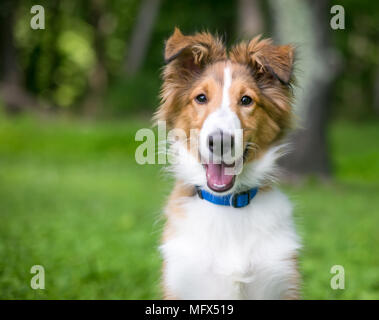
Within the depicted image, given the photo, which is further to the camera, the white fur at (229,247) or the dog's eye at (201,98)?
the dog's eye at (201,98)

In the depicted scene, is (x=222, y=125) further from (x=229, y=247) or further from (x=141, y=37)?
(x=141, y=37)

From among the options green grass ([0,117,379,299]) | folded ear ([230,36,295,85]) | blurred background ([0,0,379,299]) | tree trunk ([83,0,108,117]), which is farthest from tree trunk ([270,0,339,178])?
tree trunk ([83,0,108,117])

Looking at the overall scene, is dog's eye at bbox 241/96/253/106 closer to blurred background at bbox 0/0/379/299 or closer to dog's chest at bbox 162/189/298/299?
blurred background at bbox 0/0/379/299

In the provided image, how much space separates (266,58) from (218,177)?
0.94 metres

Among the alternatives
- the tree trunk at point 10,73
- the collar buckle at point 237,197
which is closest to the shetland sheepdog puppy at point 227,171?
the collar buckle at point 237,197

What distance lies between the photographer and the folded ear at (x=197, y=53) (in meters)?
4.21

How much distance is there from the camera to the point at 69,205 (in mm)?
9422

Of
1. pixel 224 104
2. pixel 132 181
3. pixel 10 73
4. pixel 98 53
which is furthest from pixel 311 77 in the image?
pixel 98 53

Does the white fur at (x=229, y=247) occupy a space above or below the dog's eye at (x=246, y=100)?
below

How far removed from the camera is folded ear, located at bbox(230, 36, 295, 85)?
158 inches

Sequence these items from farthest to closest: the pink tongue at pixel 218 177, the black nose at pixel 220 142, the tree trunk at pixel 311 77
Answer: the tree trunk at pixel 311 77 < the pink tongue at pixel 218 177 < the black nose at pixel 220 142

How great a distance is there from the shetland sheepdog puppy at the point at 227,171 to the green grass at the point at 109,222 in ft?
1.75

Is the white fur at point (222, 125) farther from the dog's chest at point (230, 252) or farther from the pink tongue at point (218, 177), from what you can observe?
the dog's chest at point (230, 252)
